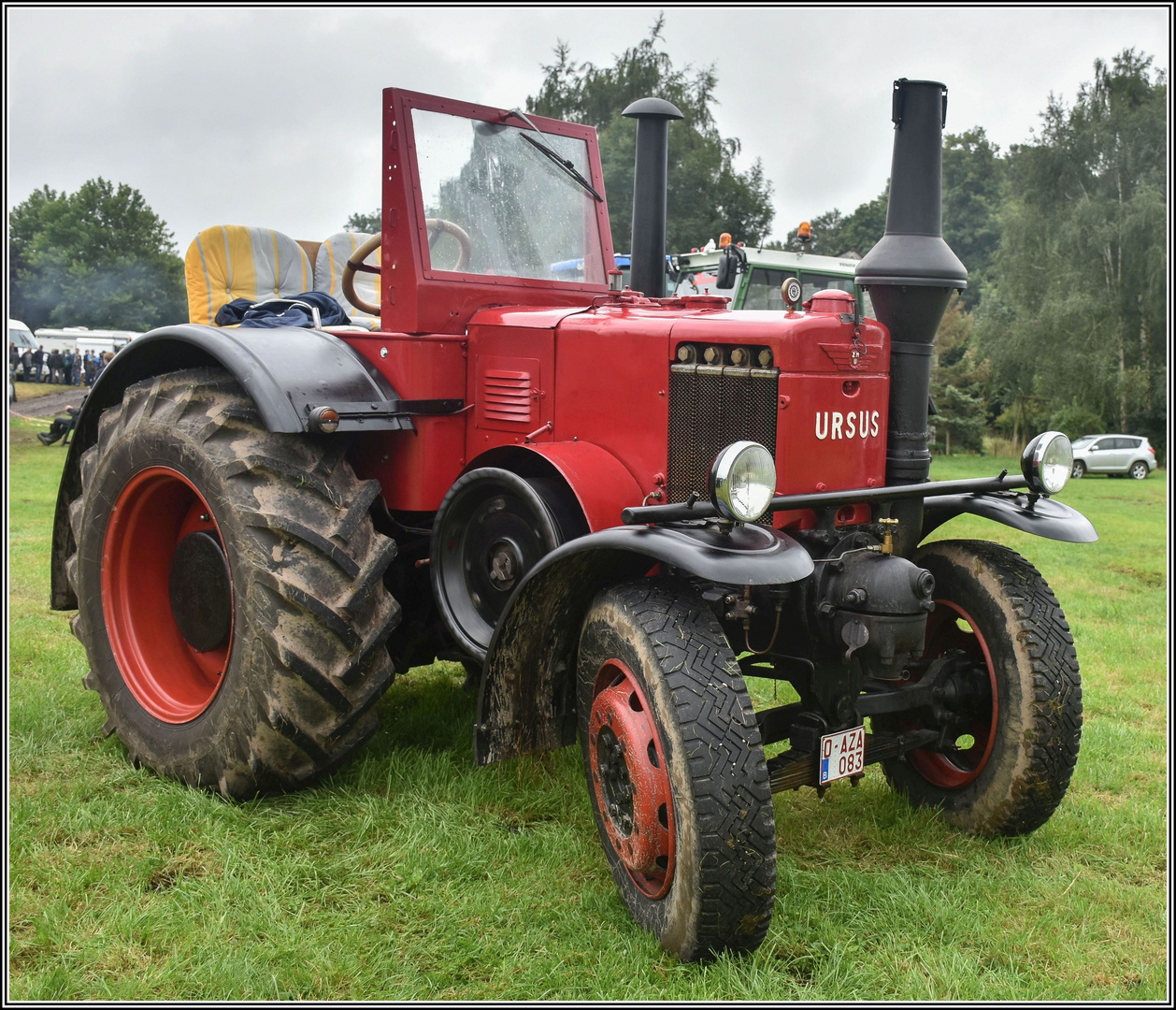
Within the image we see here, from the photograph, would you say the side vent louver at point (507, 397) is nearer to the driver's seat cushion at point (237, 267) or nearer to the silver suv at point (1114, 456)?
the driver's seat cushion at point (237, 267)

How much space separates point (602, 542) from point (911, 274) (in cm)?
148

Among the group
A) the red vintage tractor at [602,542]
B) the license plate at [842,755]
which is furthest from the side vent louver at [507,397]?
the license plate at [842,755]

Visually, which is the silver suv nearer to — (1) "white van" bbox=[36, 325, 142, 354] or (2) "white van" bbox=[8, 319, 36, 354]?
(1) "white van" bbox=[36, 325, 142, 354]

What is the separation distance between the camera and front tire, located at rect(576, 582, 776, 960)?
2932 millimetres

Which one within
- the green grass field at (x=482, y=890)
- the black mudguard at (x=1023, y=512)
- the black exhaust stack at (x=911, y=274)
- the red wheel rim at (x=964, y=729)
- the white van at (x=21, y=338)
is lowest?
the green grass field at (x=482, y=890)

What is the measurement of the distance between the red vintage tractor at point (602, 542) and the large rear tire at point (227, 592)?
0.05ft

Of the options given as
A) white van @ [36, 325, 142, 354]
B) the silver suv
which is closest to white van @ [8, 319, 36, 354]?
white van @ [36, 325, 142, 354]

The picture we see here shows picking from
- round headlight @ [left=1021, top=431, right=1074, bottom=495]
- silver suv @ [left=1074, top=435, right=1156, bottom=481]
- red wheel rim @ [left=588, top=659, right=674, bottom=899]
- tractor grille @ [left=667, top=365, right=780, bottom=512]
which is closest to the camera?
red wheel rim @ [left=588, top=659, right=674, bottom=899]

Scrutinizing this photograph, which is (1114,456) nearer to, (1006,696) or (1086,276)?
(1086,276)

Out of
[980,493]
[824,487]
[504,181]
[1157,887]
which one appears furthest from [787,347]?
[1157,887]

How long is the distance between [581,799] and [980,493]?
1.88 m

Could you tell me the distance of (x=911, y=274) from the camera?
3.70 metres

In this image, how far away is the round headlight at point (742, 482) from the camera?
9.89 ft

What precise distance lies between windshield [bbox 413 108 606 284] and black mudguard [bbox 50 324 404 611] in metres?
0.58
